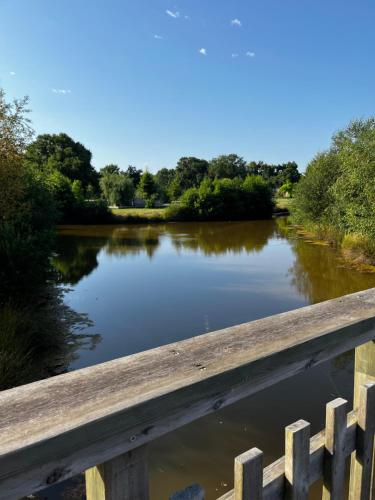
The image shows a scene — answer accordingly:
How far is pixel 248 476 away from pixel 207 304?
8.60 meters

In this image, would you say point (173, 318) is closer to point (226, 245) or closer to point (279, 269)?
point (279, 269)

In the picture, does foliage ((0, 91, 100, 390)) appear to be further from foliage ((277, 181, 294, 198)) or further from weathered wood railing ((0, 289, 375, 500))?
foliage ((277, 181, 294, 198))

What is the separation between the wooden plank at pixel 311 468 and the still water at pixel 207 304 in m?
2.76

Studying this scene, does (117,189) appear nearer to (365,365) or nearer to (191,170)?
(191,170)

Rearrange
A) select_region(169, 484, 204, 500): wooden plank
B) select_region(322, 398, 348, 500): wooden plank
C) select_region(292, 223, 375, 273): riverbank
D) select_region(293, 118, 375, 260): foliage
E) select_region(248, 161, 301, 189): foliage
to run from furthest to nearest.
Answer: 1. select_region(248, 161, 301, 189): foliage
2. select_region(292, 223, 375, 273): riverbank
3. select_region(293, 118, 375, 260): foliage
4. select_region(322, 398, 348, 500): wooden plank
5. select_region(169, 484, 204, 500): wooden plank

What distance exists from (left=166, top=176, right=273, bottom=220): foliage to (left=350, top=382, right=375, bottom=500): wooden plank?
37.1m

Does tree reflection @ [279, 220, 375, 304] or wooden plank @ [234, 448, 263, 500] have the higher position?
wooden plank @ [234, 448, 263, 500]

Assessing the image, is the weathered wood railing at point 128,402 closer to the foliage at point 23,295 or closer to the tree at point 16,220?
the foliage at point 23,295

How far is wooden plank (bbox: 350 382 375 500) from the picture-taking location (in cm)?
123

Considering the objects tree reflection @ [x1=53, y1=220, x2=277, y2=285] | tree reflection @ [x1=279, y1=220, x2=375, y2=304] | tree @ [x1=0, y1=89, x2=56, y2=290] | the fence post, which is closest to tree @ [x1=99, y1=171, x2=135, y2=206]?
tree reflection @ [x1=53, y1=220, x2=277, y2=285]

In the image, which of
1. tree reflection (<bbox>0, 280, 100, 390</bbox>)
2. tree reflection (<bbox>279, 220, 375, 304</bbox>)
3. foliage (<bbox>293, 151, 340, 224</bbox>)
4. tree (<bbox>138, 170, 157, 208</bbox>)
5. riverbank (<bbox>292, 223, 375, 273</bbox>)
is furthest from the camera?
tree (<bbox>138, 170, 157, 208</bbox>)

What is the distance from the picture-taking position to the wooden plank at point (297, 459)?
103 cm

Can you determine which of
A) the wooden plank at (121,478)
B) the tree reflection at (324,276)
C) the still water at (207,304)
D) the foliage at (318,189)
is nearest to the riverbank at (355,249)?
the tree reflection at (324,276)

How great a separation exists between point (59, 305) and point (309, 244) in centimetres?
1564
